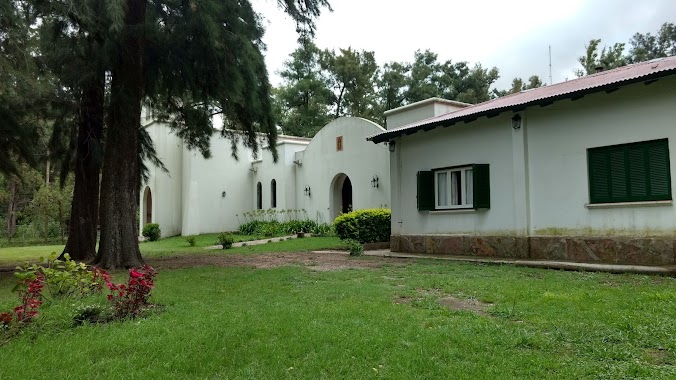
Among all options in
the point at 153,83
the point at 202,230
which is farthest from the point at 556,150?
the point at 202,230

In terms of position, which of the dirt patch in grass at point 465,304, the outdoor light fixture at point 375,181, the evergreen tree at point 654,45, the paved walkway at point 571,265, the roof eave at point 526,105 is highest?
the evergreen tree at point 654,45

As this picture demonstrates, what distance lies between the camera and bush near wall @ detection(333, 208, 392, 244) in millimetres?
15156

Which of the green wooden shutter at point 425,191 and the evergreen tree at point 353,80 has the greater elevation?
the evergreen tree at point 353,80

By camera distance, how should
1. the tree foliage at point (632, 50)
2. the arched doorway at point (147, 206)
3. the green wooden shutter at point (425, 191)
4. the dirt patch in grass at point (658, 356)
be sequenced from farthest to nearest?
the tree foliage at point (632, 50) < the arched doorway at point (147, 206) < the green wooden shutter at point (425, 191) < the dirt patch in grass at point (658, 356)

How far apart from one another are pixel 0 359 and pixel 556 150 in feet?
32.3

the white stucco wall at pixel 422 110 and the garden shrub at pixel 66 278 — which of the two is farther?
the white stucco wall at pixel 422 110

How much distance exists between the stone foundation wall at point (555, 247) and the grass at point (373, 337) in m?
1.87

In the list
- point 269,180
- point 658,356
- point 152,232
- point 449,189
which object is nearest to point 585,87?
point 449,189

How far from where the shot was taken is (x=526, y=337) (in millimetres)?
4211

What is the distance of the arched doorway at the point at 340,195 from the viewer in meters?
21.9

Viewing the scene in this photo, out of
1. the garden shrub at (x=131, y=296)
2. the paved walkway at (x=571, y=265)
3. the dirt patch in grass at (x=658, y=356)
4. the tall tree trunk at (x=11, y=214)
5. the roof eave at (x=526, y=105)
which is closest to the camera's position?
the dirt patch in grass at (x=658, y=356)

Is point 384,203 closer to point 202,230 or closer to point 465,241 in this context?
point 465,241

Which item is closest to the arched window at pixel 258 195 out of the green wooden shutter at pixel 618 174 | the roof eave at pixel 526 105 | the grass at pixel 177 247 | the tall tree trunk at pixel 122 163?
the grass at pixel 177 247

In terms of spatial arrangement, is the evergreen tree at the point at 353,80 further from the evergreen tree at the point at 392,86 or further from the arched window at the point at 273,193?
the arched window at the point at 273,193
